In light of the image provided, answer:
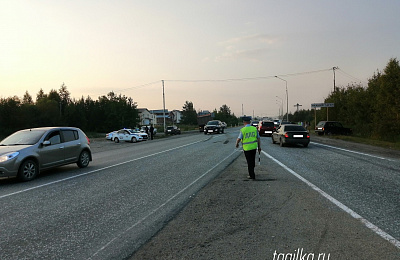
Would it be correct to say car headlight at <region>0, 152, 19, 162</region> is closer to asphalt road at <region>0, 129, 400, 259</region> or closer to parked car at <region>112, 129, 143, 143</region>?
asphalt road at <region>0, 129, 400, 259</region>

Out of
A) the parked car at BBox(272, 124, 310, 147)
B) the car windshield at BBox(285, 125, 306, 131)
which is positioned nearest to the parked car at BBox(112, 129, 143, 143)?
the parked car at BBox(272, 124, 310, 147)

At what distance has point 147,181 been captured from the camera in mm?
8438

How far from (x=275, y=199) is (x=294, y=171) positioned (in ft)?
12.5

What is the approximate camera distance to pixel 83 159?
1170cm

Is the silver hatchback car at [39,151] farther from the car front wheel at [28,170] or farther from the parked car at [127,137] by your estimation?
the parked car at [127,137]

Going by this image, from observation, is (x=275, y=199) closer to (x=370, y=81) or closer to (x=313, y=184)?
(x=313, y=184)

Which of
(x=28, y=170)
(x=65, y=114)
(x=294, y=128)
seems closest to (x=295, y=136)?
(x=294, y=128)

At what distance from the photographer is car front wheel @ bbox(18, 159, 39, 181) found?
8734 mm

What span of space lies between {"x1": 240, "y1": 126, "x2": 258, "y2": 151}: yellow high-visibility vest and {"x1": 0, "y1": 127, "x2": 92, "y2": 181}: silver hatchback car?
6332 millimetres

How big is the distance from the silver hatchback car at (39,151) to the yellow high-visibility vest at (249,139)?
20.8 ft

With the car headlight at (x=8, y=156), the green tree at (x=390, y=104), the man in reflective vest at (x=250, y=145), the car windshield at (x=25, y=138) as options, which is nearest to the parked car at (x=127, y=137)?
the car windshield at (x=25, y=138)

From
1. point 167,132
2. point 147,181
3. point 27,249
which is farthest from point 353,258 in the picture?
point 167,132

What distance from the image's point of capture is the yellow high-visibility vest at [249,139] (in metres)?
8.31

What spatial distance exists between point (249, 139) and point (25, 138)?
732 cm
